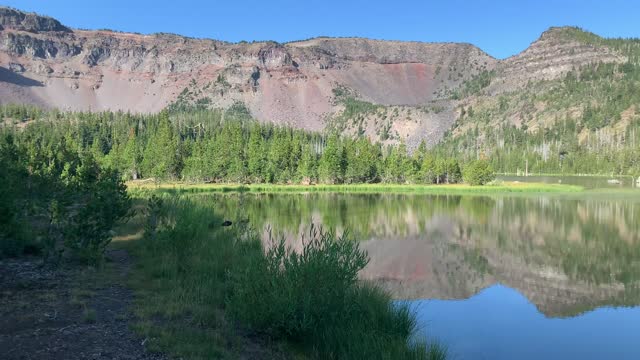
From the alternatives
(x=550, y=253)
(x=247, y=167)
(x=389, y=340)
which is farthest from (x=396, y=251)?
(x=247, y=167)

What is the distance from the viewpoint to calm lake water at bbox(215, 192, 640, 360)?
55.4 feet

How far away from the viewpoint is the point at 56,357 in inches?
340

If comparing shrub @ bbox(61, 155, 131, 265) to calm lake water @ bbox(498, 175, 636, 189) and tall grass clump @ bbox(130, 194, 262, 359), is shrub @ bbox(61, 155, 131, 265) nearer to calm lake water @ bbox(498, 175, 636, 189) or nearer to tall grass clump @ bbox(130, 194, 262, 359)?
tall grass clump @ bbox(130, 194, 262, 359)

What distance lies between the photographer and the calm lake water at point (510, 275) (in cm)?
1689

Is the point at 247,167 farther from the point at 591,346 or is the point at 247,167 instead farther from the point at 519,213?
the point at 591,346

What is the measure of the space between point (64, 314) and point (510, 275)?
22522 mm

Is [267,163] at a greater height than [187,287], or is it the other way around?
[267,163]

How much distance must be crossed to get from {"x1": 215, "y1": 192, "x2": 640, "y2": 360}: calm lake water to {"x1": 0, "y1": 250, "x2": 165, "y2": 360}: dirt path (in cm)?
904

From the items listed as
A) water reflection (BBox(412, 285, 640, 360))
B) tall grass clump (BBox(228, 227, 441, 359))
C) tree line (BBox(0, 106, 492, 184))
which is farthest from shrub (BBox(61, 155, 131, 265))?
tree line (BBox(0, 106, 492, 184))

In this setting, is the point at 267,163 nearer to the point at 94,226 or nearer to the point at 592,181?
the point at 592,181

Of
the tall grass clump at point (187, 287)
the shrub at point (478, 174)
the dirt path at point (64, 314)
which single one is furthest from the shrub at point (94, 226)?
the shrub at point (478, 174)

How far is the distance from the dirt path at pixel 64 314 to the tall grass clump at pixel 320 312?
3.02 m

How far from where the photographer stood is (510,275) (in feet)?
88.4

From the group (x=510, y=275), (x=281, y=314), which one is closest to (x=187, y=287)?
(x=281, y=314)
